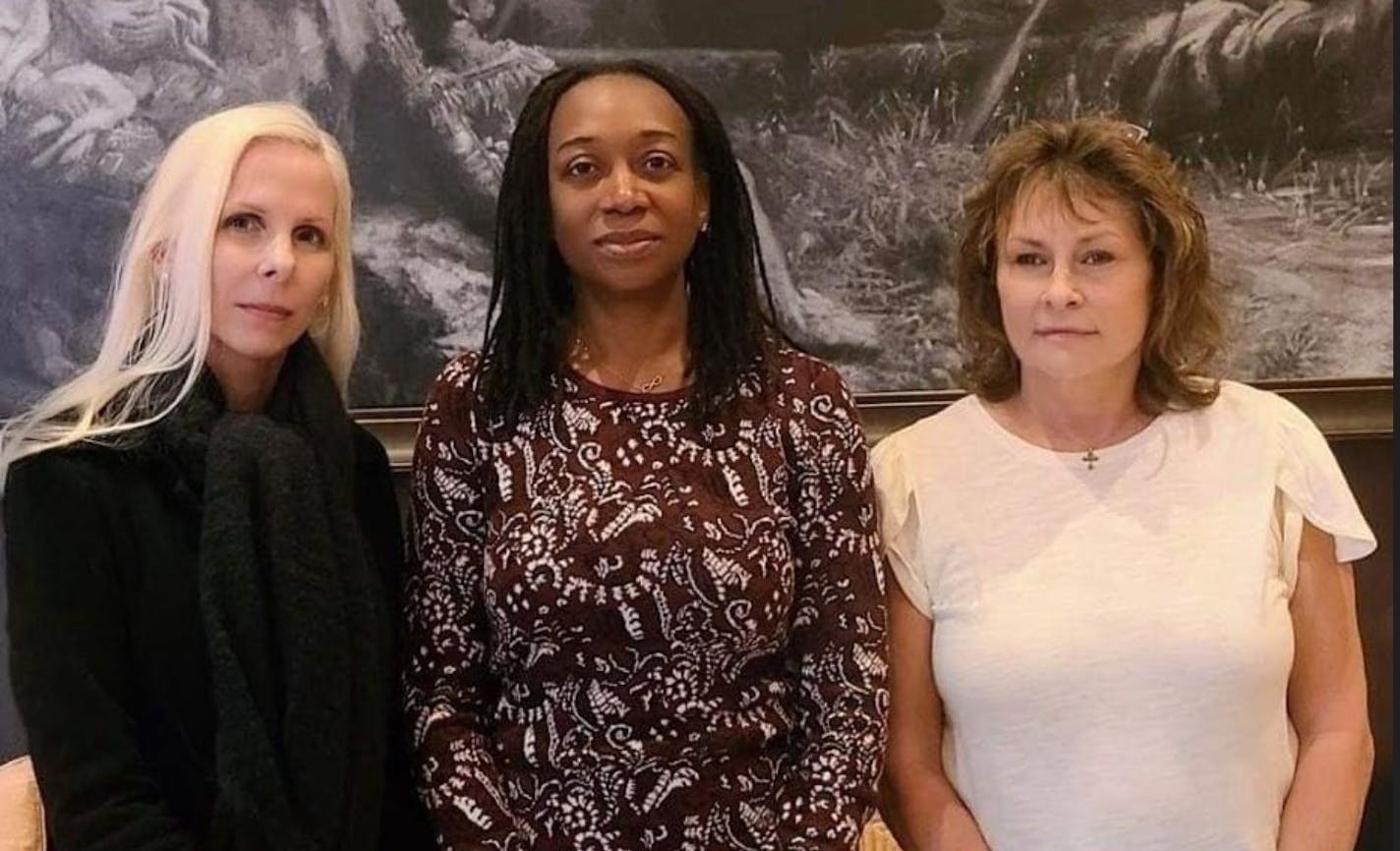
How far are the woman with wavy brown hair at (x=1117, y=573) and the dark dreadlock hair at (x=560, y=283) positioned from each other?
0.26m

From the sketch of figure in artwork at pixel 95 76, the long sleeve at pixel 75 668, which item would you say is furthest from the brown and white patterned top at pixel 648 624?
the sketch of figure in artwork at pixel 95 76

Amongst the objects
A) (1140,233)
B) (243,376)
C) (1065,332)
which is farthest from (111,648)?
(1140,233)

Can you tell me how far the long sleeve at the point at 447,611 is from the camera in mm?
1551

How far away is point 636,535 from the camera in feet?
4.84

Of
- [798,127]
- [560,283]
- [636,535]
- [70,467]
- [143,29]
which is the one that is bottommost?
[636,535]

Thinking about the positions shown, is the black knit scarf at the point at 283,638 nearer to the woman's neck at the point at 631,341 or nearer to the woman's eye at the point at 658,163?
the woman's neck at the point at 631,341

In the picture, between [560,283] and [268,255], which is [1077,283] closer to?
[560,283]

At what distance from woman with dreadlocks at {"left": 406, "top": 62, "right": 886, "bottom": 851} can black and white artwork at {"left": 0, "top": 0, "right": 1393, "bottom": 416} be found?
19.3 inches

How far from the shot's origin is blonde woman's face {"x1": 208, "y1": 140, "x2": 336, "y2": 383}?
1447mm

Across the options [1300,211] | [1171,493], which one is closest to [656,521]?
[1171,493]

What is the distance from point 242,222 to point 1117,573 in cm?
99

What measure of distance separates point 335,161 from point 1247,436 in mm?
1052

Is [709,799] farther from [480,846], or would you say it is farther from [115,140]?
[115,140]

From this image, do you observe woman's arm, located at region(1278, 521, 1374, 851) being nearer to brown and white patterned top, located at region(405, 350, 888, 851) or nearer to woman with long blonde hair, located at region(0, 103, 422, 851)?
brown and white patterned top, located at region(405, 350, 888, 851)
